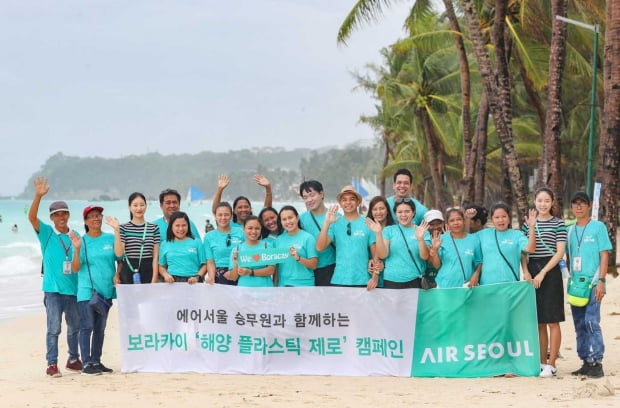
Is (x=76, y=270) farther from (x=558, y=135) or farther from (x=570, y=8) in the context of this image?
(x=570, y=8)

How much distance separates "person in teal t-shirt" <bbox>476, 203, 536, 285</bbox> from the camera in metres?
8.16

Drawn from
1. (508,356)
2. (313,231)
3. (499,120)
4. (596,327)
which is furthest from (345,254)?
(499,120)

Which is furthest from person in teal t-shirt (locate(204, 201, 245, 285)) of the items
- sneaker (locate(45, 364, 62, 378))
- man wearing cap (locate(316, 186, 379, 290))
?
sneaker (locate(45, 364, 62, 378))

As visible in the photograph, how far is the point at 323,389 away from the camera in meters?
7.88

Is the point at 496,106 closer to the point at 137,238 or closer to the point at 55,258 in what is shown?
the point at 137,238

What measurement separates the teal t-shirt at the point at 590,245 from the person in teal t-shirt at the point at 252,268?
2.80 meters

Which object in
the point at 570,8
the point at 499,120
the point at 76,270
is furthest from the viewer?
the point at 570,8

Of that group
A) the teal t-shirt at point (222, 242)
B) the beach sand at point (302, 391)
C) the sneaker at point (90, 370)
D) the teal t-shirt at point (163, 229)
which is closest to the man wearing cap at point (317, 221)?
the teal t-shirt at point (222, 242)

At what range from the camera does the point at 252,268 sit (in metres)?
8.38

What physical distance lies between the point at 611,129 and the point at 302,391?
34.7ft

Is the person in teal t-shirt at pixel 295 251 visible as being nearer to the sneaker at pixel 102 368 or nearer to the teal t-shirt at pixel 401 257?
the teal t-shirt at pixel 401 257

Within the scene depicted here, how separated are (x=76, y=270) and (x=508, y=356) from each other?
4109mm

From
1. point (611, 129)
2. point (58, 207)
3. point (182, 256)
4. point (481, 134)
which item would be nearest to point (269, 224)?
point (182, 256)

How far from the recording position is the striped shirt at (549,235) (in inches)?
318
